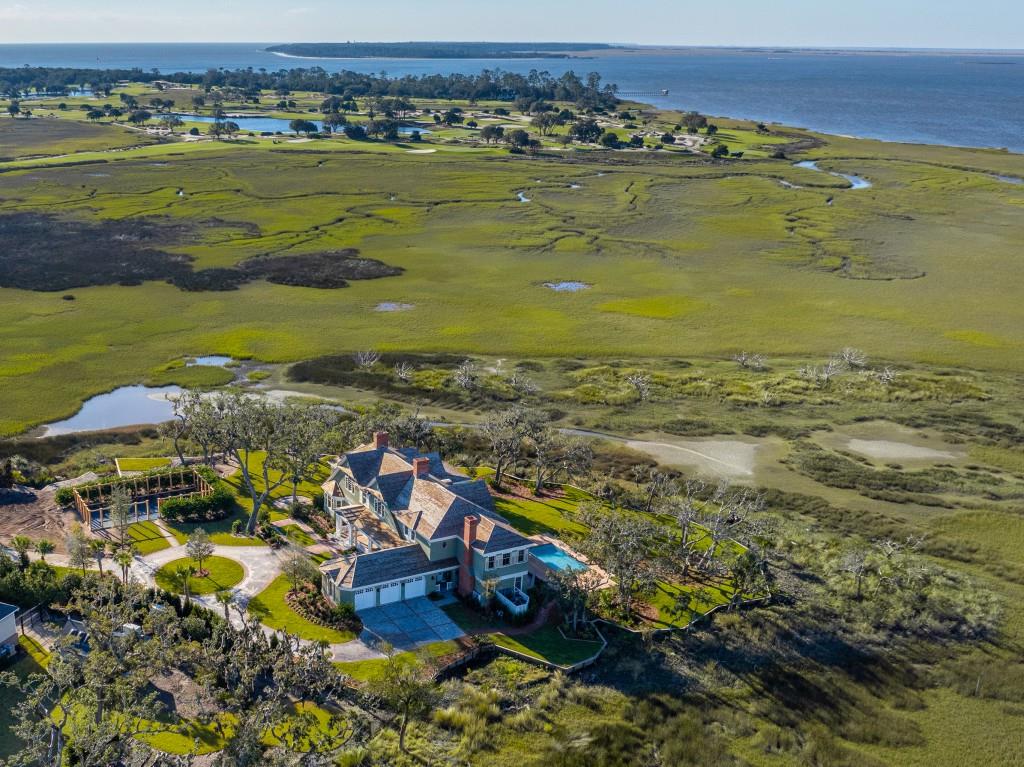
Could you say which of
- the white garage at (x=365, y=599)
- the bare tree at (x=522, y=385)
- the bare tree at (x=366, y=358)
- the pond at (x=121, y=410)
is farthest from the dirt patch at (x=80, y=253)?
the white garage at (x=365, y=599)

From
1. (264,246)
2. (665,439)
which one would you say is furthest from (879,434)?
(264,246)

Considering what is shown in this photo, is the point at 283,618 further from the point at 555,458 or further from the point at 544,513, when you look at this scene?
the point at 555,458

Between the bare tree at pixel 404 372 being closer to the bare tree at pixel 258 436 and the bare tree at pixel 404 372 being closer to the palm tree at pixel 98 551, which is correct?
the bare tree at pixel 258 436

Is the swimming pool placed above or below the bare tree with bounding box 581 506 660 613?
below

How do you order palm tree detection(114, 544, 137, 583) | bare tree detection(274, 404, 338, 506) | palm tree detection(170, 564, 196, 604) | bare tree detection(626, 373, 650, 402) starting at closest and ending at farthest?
1. palm tree detection(114, 544, 137, 583)
2. palm tree detection(170, 564, 196, 604)
3. bare tree detection(274, 404, 338, 506)
4. bare tree detection(626, 373, 650, 402)

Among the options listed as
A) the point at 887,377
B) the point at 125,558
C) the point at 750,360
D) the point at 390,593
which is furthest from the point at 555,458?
the point at 887,377

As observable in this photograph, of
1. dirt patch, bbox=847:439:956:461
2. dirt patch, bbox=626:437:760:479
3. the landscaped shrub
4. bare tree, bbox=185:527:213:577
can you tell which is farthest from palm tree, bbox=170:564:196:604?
dirt patch, bbox=847:439:956:461

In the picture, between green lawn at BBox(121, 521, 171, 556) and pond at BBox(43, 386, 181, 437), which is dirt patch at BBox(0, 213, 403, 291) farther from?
green lawn at BBox(121, 521, 171, 556)
